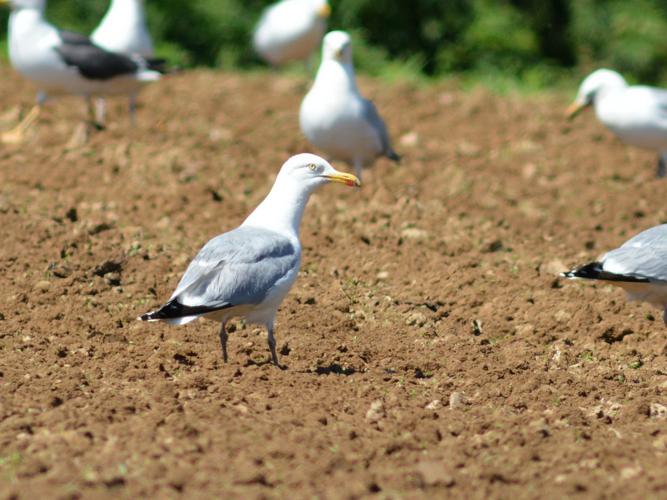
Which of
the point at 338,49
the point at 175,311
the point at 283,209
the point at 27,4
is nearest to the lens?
the point at 175,311

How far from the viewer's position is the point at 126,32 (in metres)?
11.5

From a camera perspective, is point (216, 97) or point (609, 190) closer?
point (609, 190)

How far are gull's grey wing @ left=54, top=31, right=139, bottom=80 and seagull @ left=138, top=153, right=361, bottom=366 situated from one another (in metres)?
4.91

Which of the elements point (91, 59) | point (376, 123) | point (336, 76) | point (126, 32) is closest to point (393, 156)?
point (376, 123)

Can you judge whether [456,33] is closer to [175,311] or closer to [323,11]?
[323,11]

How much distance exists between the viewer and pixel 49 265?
654cm

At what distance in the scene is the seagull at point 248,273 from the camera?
5.04 m

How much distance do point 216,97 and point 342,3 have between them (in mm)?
4579

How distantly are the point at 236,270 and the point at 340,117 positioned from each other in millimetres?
4022

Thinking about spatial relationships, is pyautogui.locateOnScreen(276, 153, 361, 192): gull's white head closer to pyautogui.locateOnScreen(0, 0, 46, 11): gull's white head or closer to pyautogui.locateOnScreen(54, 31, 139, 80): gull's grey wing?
pyautogui.locateOnScreen(54, 31, 139, 80): gull's grey wing

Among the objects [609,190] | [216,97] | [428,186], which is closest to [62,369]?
[428,186]

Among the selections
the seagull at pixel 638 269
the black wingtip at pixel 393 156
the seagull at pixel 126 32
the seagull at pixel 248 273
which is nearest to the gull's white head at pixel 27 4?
the seagull at pixel 126 32

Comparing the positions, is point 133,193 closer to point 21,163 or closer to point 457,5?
point 21,163

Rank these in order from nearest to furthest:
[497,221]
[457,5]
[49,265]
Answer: [49,265], [497,221], [457,5]
